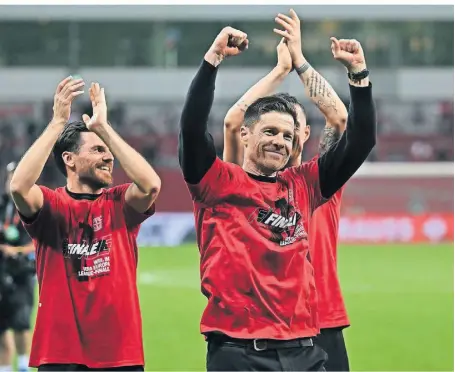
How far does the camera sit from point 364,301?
57.7ft

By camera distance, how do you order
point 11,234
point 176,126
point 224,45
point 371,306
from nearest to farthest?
point 224,45 < point 11,234 < point 371,306 < point 176,126

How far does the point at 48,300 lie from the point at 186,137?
4.28ft

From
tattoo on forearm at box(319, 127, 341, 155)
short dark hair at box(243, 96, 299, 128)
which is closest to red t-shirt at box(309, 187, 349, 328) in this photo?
tattoo on forearm at box(319, 127, 341, 155)

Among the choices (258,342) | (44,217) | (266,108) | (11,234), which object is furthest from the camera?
(11,234)

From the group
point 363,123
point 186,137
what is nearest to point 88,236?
point 186,137

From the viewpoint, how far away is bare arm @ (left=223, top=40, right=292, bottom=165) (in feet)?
19.0

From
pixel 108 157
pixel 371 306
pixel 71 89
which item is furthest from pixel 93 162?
pixel 371 306

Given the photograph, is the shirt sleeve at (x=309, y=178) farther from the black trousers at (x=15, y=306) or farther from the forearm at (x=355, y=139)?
the black trousers at (x=15, y=306)

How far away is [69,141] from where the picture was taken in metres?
5.81

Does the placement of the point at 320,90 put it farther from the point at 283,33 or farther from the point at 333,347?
the point at 333,347

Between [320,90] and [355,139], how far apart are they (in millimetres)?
771

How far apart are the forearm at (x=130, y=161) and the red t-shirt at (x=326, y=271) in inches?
45.2

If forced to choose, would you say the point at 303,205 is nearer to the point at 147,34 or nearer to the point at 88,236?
the point at 88,236

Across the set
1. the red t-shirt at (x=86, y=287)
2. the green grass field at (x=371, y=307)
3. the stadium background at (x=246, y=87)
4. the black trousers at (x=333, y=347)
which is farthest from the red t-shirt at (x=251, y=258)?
the stadium background at (x=246, y=87)
